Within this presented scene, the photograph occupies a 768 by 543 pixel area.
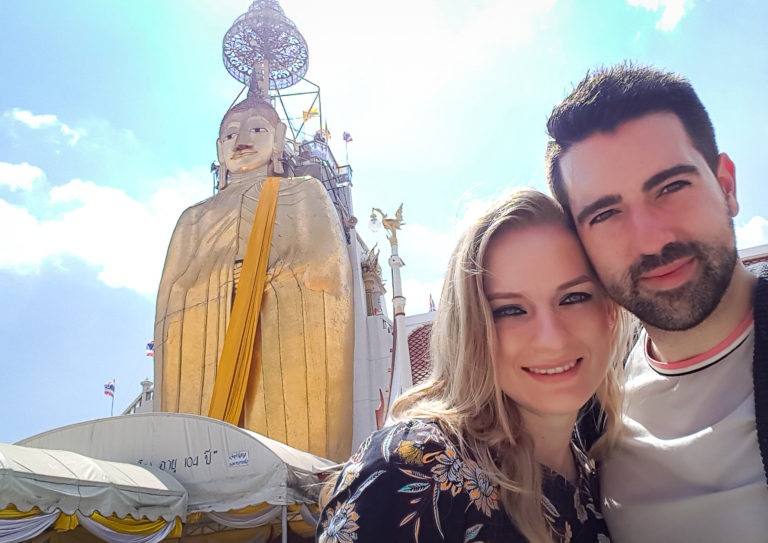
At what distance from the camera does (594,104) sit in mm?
1445

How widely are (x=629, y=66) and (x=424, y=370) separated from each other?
9.06 meters

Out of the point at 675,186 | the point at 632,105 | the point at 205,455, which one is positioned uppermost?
the point at 632,105

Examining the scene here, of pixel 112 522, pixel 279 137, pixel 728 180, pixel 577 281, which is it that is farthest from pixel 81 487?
pixel 279 137

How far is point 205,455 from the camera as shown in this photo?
655 cm

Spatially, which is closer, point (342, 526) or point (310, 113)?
point (342, 526)

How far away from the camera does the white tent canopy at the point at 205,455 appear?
6.10m

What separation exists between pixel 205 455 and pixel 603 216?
249 inches

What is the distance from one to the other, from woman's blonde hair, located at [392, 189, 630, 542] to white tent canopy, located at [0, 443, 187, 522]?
4.46 meters

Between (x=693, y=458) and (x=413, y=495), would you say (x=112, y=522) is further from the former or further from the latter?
(x=693, y=458)

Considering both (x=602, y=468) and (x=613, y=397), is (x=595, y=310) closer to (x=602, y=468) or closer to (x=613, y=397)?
(x=613, y=397)

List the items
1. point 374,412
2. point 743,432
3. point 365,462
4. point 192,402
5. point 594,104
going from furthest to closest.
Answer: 1. point 374,412
2. point 192,402
3. point 594,104
4. point 743,432
5. point 365,462

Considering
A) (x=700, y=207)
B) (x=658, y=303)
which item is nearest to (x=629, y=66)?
(x=700, y=207)

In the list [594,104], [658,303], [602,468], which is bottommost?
[602,468]

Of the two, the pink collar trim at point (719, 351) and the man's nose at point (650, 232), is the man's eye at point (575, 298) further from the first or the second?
the pink collar trim at point (719, 351)
